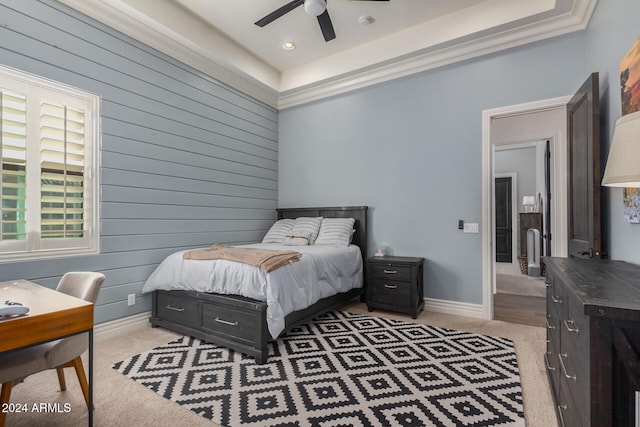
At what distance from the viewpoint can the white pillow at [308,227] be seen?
412 centimetres

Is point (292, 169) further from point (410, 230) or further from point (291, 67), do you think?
point (410, 230)

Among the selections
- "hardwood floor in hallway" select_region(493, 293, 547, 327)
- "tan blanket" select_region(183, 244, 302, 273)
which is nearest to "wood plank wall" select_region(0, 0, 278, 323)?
"tan blanket" select_region(183, 244, 302, 273)

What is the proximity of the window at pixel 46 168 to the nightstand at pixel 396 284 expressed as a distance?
9.26 ft

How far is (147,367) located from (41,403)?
0.59 meters

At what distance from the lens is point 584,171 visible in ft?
7.85

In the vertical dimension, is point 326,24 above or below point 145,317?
above

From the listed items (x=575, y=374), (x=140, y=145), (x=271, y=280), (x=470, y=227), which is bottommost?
(x=575, y=374)

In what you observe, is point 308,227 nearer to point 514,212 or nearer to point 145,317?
point 145,317

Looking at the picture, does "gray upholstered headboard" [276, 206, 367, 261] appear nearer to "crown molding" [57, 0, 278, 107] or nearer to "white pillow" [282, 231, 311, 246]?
"white pillow" [282, 231, 311, 246]

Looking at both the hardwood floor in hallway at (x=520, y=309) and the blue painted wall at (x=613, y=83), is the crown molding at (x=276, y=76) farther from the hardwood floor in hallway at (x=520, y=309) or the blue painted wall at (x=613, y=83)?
the hardwood floor in hallway at (x=520, y=309)

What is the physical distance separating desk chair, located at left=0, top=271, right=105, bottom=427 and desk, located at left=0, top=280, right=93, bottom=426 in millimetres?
101

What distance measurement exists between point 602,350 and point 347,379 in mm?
1543

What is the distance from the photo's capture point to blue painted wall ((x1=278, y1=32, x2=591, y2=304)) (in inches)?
129

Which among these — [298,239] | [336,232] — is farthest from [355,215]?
[298,239]
